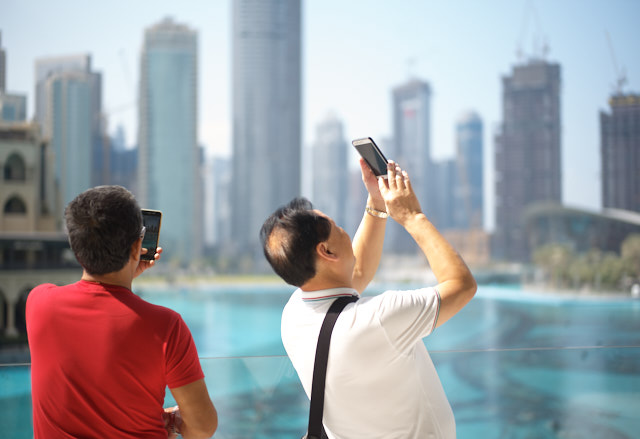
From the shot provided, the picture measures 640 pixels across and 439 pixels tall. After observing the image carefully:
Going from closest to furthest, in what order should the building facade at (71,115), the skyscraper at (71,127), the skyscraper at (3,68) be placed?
the skyscraper at (3,68) < the building facade at (71,115) < the skyscraper at (71,127)

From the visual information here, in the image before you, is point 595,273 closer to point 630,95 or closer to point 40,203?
point 630,95

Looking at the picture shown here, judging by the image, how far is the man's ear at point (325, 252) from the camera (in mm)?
1174

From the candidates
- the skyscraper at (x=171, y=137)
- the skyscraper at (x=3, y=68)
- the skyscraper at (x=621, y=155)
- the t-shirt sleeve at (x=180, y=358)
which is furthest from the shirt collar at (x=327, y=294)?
the skyscraper at (x=3, y=68)

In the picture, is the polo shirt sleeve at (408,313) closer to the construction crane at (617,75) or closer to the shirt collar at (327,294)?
the shirt collar at (327,294)

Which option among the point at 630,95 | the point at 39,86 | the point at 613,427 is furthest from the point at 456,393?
the point at 630,95

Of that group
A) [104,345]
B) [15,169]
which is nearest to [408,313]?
[104,345]

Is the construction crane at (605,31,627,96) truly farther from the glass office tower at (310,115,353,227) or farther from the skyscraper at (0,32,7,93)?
the skyscraper at (0,32,7,93)

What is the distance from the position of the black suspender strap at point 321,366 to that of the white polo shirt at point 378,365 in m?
0.01

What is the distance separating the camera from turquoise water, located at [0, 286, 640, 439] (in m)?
2.22

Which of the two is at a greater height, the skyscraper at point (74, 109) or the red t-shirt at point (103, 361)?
the skyscraper at point (74, 109)

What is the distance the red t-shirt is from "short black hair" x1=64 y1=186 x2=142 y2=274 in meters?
0.05

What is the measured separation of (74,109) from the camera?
75.8 meters

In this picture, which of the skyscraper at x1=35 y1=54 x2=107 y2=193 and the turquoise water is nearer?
the turquoise water

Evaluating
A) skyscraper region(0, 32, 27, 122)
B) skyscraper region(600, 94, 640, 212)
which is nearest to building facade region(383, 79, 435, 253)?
skyscraper region(600, 94, 640, 212)
